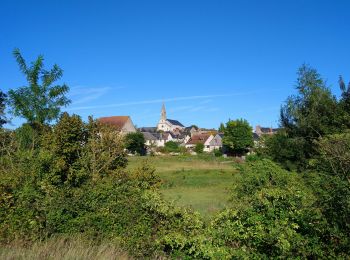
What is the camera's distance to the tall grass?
17.8 ft

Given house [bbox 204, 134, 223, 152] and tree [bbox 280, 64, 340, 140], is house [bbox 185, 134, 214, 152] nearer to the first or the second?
house [bbox 204, 134, 223, 152]

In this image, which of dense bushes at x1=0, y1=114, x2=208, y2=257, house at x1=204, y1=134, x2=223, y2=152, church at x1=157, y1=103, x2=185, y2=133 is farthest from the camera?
church at x1=157, y1=103, x2=185, y2=133

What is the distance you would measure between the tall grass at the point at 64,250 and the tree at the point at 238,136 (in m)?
67.6

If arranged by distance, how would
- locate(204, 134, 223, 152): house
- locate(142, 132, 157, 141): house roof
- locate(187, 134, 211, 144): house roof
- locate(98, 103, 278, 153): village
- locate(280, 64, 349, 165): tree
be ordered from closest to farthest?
locate(280, 64, 349, 165): tree → locate(98, 103, 278, 153): village → locate(204, 134, 223, 152): house → locate(142, 132, 157, 141): house roof → locate(187, 134, 211, 144): house roof

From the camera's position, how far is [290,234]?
499cm

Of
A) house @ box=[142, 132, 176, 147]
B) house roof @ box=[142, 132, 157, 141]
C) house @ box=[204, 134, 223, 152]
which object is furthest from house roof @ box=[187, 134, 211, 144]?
house roof @ box=[142, 132, 157, 141]

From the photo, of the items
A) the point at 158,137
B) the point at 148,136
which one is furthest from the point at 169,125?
the point at 148,136

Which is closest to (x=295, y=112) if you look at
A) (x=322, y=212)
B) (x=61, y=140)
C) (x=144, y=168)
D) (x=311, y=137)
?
(x=311, y=137)

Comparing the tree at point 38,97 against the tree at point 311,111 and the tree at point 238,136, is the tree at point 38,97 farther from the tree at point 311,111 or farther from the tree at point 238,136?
the tree at point 238,136

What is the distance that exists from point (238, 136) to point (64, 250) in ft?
226

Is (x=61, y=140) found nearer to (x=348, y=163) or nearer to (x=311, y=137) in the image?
(x=348, y=163)

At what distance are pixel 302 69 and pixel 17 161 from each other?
2045 cm

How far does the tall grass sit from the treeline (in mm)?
241

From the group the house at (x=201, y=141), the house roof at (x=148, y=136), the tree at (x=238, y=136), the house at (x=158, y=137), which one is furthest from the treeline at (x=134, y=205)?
the house at (x=158, y=137)
